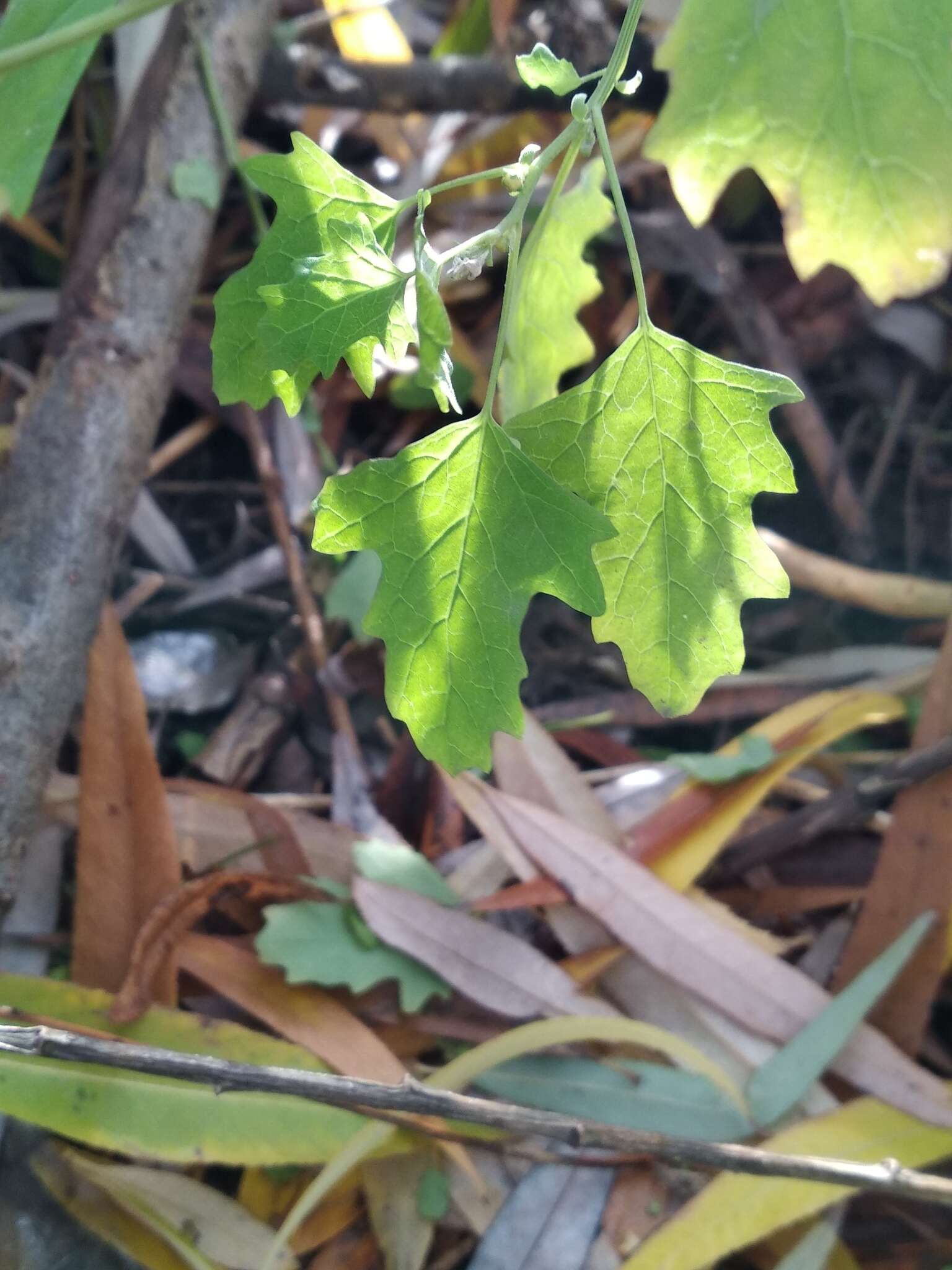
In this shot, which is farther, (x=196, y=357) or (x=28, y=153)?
(x=196, y=357)

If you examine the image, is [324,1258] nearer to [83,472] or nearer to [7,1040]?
[7,1040]

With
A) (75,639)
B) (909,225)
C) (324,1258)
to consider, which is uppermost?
(909,225)

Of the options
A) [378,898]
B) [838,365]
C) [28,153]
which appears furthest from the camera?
[838,365]

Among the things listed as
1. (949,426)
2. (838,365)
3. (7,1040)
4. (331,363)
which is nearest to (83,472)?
(331,363)

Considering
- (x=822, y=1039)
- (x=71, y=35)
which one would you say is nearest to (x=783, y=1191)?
(x=822, y=1039)

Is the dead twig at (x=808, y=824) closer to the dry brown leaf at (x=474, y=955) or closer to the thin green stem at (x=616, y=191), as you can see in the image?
the dry brown leaf at (x=474, y=955)

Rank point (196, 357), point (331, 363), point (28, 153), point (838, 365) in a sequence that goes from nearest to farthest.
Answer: point (331, 363) → point (28, 153) → point (196, 357) → point (838, 365)

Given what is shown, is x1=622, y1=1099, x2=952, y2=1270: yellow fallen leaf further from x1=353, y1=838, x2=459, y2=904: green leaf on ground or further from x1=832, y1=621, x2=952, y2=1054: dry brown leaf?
x1=353, y1=838, x2=459, y2=904: green leaf on ground

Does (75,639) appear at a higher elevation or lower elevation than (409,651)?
lower
